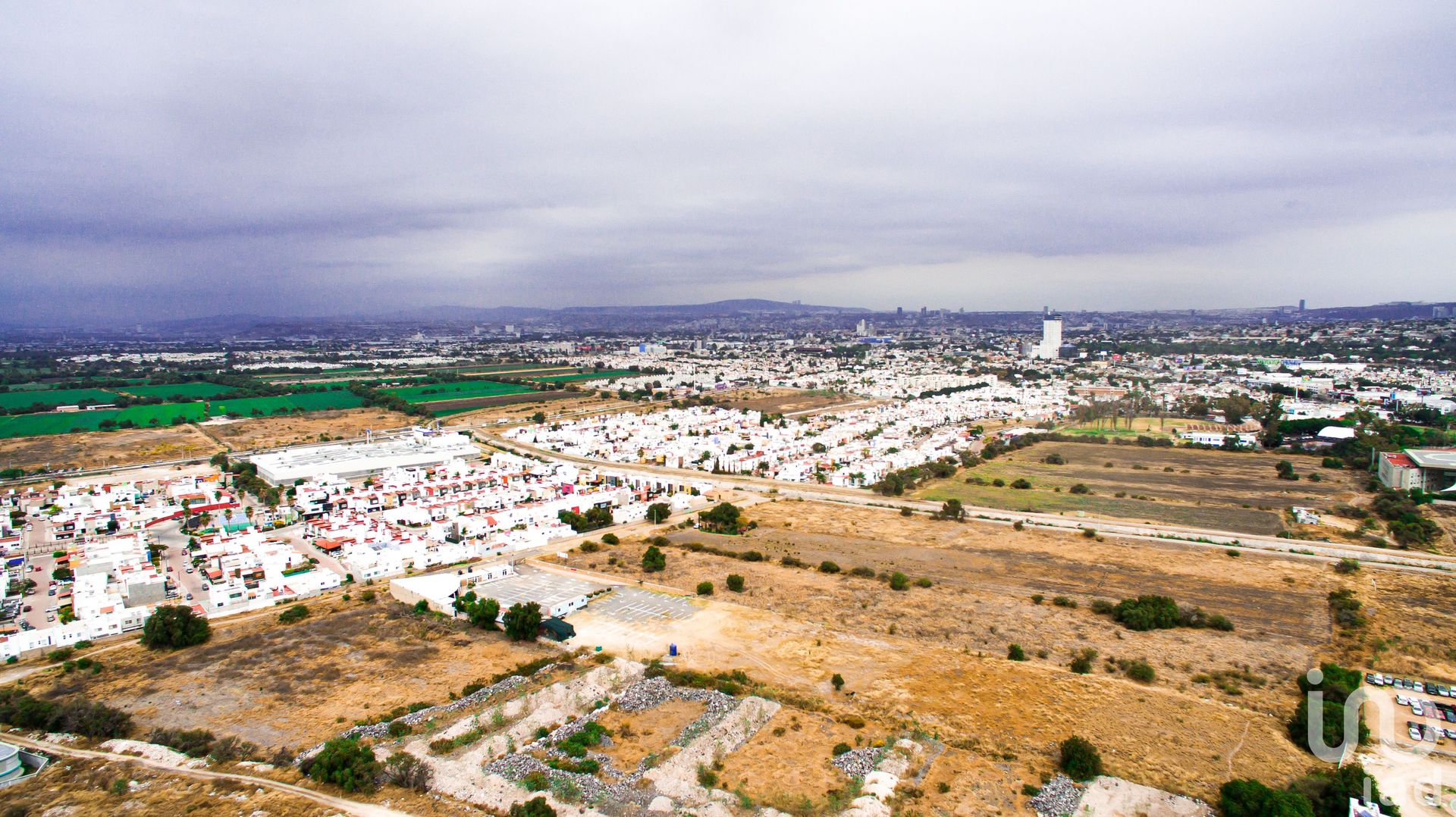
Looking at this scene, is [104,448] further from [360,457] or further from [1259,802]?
[1259,802]

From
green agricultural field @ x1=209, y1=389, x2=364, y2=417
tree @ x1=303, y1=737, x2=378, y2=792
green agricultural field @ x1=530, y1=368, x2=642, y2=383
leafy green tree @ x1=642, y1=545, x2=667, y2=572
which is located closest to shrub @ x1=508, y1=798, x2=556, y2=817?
tree @ x1=303, y1=737, x2=378, y2=792

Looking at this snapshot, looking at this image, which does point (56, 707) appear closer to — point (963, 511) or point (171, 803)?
point (171, 803)

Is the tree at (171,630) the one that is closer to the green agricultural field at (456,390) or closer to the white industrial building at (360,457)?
the white industrial building at (360,457)

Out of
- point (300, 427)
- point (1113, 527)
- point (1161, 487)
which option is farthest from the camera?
point (300, 427)

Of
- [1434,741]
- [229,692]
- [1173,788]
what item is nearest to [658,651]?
[229,692]

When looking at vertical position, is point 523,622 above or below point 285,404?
below

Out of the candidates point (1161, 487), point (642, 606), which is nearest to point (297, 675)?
point (642, 606)

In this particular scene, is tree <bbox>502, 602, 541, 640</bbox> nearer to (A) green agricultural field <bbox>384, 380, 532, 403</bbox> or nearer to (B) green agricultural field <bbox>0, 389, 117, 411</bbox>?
(A) green agricultural field <bbox>384, 380, 532, 403</bbox>

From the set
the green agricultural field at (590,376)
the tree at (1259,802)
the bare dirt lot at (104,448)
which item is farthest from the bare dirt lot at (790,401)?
the tree at (1259,802)
